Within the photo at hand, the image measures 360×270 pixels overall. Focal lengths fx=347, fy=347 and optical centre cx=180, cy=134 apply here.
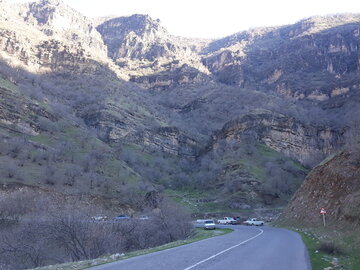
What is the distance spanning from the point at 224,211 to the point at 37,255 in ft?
185

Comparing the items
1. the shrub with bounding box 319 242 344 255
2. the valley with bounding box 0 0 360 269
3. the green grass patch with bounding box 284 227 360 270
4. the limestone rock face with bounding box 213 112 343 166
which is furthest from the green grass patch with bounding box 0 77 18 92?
the shrub with bounding box 319 242 344 255

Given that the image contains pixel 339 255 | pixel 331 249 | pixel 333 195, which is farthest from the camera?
pixel 333 195

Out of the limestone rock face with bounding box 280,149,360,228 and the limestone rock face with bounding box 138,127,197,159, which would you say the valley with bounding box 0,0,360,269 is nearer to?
the limestone rock face with bounding box 280,149,360,228

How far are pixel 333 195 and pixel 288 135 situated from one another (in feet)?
282

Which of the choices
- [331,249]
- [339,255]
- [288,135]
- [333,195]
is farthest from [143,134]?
[339,255]

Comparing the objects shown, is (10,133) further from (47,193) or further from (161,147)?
(161,147)

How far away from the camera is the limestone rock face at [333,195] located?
2578 cm

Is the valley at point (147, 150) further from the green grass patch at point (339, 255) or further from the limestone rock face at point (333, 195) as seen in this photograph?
the green grass patch at point (339, 255)

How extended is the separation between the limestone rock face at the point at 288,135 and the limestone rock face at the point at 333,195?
67.7 metres

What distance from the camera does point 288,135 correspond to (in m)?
116

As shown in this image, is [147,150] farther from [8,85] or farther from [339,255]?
[339,255]

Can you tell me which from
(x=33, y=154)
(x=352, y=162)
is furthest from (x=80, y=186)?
(x=352, y=162)

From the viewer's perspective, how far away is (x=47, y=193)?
60344 mm

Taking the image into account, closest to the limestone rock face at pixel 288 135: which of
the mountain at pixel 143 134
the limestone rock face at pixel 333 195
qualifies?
the mountain at pixel 143 134
